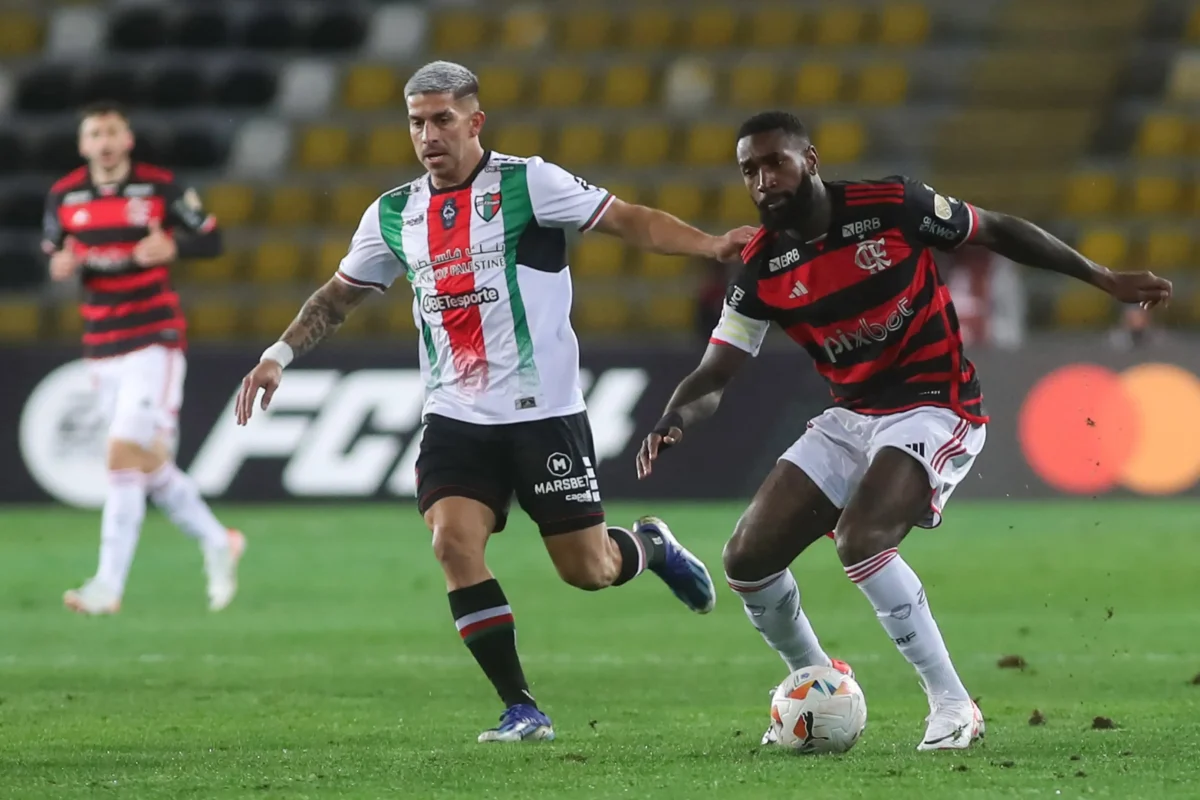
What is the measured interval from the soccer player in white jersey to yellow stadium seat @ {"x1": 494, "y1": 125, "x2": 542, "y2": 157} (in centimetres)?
1466

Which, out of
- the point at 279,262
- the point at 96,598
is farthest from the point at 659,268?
the point at 96,598

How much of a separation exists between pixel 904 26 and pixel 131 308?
44.0ft

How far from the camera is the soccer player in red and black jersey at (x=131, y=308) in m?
11.1

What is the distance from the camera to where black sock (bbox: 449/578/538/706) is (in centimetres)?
689

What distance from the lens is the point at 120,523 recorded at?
10922 millimetres

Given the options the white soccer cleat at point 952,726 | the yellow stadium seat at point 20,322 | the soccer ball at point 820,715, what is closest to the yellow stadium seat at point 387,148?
the yellow stadium seat at point 20,322

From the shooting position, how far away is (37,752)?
21.4ft

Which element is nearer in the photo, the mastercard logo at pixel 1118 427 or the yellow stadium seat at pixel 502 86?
the mastercard logo at pixel 1118 427

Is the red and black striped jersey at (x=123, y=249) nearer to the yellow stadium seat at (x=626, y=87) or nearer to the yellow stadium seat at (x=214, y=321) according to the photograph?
the yellow stadium seat at (x=214, y=321)

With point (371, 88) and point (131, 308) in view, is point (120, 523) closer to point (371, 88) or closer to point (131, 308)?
point (131, 308)

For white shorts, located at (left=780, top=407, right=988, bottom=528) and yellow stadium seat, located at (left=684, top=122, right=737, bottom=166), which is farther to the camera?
yellow stadium seat, located at (left=684, top=122, right=737, bottom=166)

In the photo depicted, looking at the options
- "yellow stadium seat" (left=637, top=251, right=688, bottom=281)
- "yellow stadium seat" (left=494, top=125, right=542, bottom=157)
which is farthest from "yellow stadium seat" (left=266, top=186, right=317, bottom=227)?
"yellow stadium seat" (left=637, top=251, right=688, bottom=281)

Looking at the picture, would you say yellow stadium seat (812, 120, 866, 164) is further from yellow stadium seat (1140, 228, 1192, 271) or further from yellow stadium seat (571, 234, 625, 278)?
yellow stadium seat (1140, 228, 1192, 271)

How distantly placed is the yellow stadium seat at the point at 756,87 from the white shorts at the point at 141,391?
11993mm
